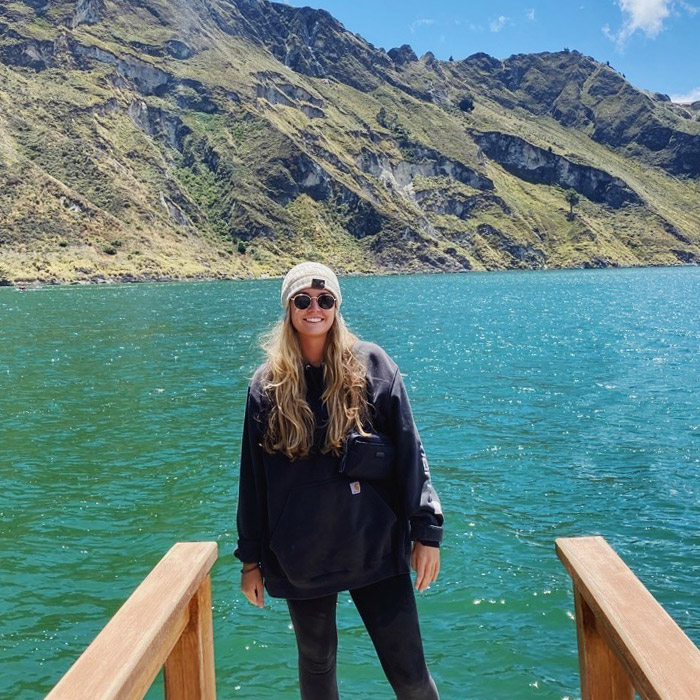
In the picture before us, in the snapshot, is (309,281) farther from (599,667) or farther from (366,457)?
(599,667)

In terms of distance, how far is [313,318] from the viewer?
4.27m

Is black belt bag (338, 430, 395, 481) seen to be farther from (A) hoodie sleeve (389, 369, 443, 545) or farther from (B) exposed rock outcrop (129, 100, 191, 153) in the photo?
(B) exposed rock outcrop (129, 100, 191, 153)

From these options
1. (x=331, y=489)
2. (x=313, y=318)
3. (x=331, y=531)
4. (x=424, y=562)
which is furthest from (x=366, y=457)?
(x=313, y=318)

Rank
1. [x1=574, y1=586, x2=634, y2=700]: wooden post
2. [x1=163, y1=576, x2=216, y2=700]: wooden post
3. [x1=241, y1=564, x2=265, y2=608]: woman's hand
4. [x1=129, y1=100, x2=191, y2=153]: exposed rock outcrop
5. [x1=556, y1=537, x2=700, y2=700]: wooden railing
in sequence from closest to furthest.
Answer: [x1=556, y1=537, x2=700, y2=700]: wooden railing, [x1=574, y1=586, x2=634, y2=700]: wooden post, [x1=163, y1=576, x2=216, y2=700]: wooden post, [x1=241, y1=564, x2=265, y2=608]: woman's hand, [x1=129, y1=100, x2=191, y2=153]: exposed rock outcrop

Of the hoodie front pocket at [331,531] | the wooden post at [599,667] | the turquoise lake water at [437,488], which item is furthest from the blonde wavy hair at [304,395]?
the turquoise lake water at [437,488]

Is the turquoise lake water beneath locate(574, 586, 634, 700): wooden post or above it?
beneath

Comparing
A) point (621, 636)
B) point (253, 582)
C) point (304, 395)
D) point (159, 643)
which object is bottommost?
point (253, 582)

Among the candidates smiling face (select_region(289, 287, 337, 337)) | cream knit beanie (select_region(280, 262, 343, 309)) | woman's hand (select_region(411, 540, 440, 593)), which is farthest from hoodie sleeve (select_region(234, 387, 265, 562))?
woman's hand (select_region(411, 540, 440, 593))

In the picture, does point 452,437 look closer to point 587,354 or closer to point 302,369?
point 302,369

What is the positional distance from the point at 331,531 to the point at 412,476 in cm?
61

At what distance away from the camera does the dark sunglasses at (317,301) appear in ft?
14.0

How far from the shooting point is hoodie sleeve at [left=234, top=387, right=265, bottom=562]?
4.32 metres

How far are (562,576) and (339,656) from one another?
13.4ft

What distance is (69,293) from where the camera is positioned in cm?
8669
